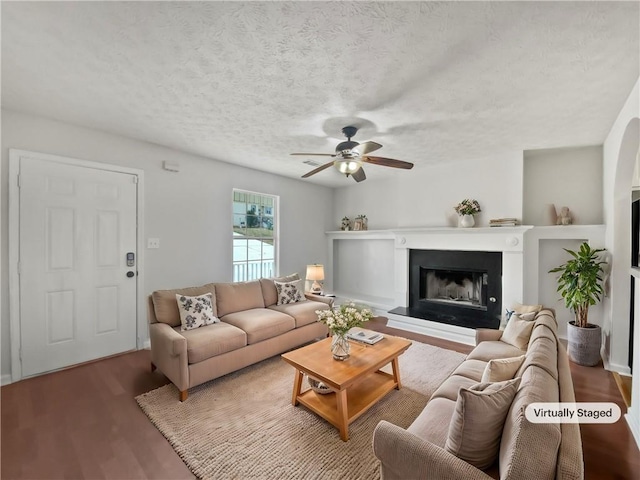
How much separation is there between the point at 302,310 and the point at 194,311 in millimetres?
1284

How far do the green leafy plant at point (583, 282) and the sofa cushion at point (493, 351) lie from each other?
1.28 m

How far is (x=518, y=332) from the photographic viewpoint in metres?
2.62

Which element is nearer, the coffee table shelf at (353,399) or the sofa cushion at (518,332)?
the coffee table shelf at (353,399)

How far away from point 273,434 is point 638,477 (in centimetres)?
227

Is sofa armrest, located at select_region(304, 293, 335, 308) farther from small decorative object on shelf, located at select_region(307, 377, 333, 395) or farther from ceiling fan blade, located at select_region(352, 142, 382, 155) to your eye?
ceiling fan blade, located at select_region(352, 142, 382, 155)

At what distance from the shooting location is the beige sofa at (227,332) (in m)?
2.53

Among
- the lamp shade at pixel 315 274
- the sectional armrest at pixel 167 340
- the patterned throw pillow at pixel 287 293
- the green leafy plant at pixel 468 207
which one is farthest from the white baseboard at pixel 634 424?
the lamp shade at pixel 315 274

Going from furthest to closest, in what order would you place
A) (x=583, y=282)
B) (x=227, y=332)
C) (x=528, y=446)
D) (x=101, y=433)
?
(x=583, y=282), (x=227, y=332), (x=101, y=433), (x=528, y=446)

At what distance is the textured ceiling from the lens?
1.53 metres

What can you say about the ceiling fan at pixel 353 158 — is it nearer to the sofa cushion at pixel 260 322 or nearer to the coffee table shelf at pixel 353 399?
the sofa cushion at pixel 260 322

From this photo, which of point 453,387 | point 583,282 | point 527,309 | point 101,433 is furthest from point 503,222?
point 101,433

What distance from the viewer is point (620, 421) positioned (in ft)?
7.41

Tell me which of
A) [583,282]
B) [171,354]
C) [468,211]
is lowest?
[171,354]

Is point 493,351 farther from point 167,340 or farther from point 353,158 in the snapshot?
point 167,340
